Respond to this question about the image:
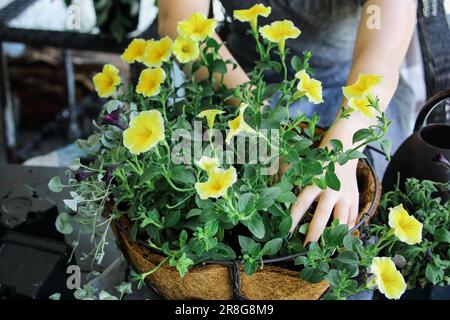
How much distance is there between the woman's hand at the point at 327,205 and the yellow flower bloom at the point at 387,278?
8 cm

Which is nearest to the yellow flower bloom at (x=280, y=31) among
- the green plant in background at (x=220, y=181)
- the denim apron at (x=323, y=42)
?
the green plant in background at (x=220, y=181)

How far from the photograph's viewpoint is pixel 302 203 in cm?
55

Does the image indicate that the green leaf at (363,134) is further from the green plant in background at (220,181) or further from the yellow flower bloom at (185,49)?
the yellow flower bloom at (185,49)

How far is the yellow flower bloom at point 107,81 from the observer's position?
620 millimetres

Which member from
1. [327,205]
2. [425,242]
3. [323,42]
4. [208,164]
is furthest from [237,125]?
[323,42]

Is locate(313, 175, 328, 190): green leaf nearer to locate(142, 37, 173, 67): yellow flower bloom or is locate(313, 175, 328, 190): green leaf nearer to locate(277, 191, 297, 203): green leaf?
locate(277, 191, 297, 203): green leaf

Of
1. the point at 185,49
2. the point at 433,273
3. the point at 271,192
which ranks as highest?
the point at 185,49

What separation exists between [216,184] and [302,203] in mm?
131

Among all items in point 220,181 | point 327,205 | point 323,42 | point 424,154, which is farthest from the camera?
point 323,42

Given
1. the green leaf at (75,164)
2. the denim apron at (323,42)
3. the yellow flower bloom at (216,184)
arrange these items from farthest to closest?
1. the denim apron at (323,42)
2. the green leaf at (75,164)
3. the yellow flower bloom at (216,184)

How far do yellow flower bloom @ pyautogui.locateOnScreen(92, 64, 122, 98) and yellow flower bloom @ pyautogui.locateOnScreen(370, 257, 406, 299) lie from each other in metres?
0.34

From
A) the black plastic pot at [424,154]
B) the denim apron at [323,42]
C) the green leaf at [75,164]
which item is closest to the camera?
the green leaf at [75,164]

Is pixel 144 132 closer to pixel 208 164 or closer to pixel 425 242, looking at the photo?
pixel 208 164

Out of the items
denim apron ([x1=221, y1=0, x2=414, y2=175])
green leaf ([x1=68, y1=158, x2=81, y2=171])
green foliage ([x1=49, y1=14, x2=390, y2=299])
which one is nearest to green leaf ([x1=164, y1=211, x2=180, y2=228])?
green foliage ([x1=49, y1=14, x2=390, y2=299])
